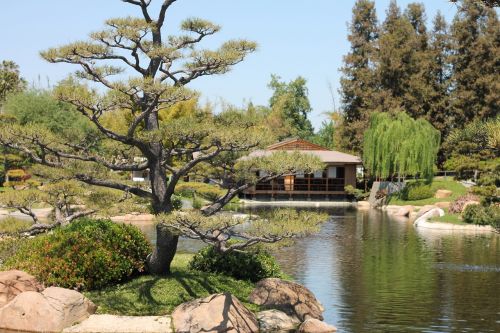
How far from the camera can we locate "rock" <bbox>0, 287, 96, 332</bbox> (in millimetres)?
13906

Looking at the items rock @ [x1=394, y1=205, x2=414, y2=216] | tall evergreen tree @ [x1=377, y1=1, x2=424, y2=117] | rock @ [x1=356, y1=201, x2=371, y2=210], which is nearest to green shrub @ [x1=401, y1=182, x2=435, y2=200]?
rock @ [x1=356, y1=201, x2=371, y2=210]

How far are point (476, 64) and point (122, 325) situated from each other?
161ft

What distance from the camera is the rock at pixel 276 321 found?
1470 centimetres

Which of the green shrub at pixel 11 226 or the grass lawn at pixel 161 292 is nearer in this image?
the grass lawn at pixel 161 292

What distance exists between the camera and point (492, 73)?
56719 mm

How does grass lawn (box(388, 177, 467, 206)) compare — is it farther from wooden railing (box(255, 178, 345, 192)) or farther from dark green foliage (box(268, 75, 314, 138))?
dark green foliage (box(268, 75, 314, 138))

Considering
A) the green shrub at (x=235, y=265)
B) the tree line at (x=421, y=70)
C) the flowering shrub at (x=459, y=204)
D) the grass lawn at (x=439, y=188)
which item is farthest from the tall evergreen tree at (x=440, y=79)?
the green shrub at (x=235, y=265)

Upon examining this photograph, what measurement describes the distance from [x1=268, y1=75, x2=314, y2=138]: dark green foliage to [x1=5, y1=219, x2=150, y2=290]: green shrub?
222 feet

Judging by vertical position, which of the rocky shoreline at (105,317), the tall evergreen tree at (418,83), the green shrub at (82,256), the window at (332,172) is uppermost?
the tall evergreen tree at (418,83)

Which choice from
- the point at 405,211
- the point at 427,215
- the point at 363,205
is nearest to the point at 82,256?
the point at 427,215

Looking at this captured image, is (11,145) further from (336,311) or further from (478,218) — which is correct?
(478,218)

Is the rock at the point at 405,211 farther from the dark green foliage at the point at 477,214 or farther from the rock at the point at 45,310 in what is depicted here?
the rock at the point at 45,310

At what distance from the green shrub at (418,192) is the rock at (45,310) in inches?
1532

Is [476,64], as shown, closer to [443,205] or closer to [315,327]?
[443,205]
